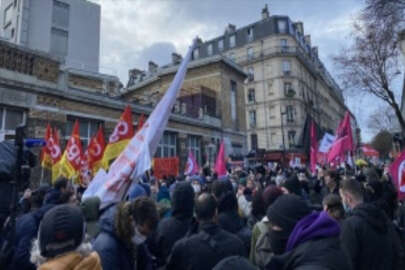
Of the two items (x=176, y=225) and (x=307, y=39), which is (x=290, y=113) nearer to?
(x=307, y=39)

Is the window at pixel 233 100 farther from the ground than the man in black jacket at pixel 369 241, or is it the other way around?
the window at pixel 233 100

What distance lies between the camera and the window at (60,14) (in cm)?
2997

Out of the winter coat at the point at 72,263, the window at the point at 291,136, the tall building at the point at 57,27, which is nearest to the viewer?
the winter coat at the point at 72,263

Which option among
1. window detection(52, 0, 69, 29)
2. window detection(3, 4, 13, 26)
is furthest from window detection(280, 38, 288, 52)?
window detection(3, 4, 13, 26)

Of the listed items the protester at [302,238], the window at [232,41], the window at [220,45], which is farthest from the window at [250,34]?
the protester at [302,238]

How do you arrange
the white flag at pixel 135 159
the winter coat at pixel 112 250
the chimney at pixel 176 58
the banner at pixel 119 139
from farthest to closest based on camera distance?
1. the chimney at pixel 176 58
2. the banner at pixel 119 139
3. the white flag at pixel 135 159
4. the winter coat at pixel 112 250

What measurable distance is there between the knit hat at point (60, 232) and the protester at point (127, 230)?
2.07ft

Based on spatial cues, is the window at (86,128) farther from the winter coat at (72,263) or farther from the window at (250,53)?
the window at (250,53)

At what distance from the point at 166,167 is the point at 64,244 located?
993 centimetres

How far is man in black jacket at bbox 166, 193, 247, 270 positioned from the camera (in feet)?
8.24

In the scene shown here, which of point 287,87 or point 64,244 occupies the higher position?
point 287,87

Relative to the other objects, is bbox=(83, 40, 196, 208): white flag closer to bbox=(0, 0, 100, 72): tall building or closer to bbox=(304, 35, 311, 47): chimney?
bbox=(0, 0, 100, 72): tall building

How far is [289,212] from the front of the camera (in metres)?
2.03

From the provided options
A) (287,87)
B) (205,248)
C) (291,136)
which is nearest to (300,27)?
(287,87)
